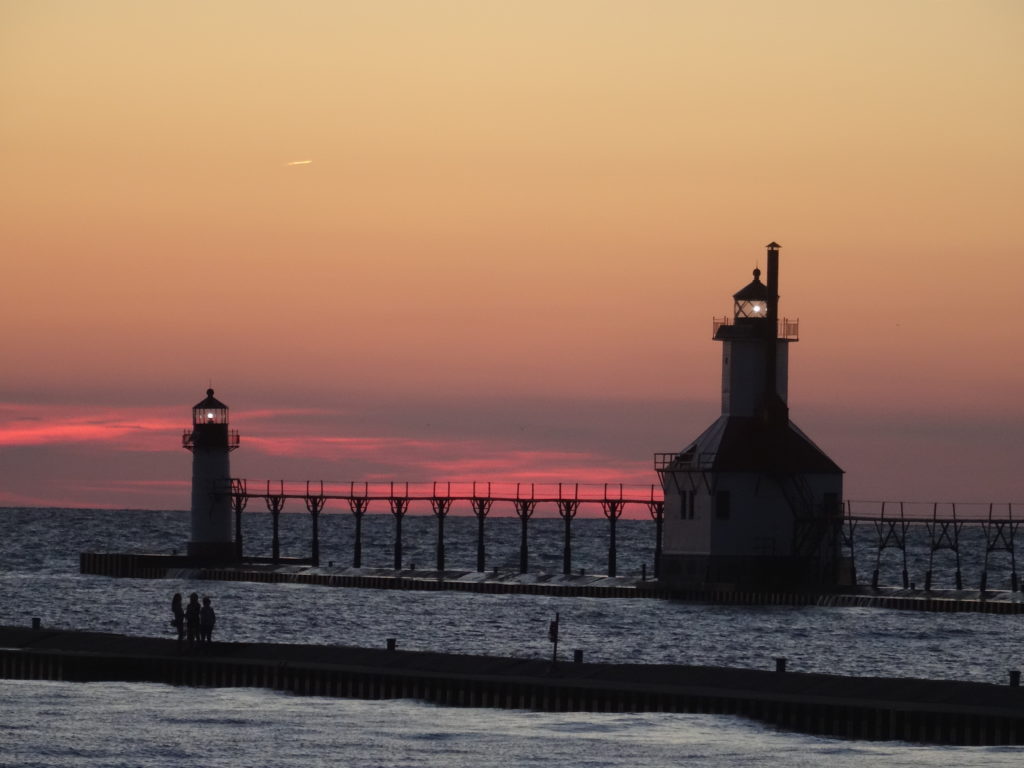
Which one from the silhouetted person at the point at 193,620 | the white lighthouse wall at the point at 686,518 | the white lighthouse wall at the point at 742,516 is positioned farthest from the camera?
the white lighthouse wall at the point at 686,518

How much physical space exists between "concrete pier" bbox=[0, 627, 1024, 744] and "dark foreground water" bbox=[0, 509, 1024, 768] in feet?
1.87

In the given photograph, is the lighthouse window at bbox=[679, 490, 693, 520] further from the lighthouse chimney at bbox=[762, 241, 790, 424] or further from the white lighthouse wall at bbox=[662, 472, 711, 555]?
the lighthouse chimney at bbox=[762, 241, 790, 424]

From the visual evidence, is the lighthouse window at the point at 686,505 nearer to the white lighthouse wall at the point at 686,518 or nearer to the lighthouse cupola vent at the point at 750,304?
the white lighthouse wall at the point at 686,518

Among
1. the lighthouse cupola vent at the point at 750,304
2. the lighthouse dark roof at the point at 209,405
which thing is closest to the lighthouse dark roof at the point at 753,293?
the lighthouse cupola vent at the point at 750,304

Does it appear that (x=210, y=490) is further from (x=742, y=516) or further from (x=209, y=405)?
(x=742, y=516)

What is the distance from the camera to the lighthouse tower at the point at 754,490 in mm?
87562

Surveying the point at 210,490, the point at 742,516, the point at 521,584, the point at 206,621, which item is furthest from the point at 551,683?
the point at 210,490

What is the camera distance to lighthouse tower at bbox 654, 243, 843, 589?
87562mm

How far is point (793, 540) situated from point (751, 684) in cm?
4475

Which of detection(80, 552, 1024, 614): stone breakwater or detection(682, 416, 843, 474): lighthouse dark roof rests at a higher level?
detection(682, 416, 843, 474): lighthouse dark roof

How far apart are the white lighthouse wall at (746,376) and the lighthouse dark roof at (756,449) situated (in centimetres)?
59

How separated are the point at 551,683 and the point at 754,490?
43.2 meters

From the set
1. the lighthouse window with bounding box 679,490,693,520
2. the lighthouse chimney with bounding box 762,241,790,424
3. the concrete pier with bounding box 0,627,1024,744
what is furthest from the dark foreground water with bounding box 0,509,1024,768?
the lighthouse chimney with bounding box 762,241,790,424

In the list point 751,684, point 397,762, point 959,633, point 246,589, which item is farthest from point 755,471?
point 397,762
